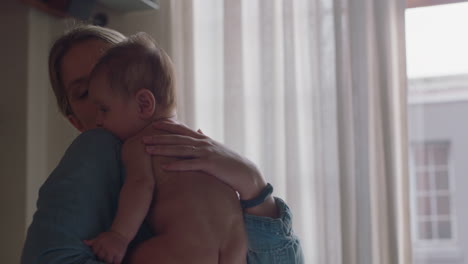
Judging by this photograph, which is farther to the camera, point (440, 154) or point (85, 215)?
point (440, 154)

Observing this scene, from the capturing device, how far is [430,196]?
8.43 feet

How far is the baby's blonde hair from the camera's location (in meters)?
1.22

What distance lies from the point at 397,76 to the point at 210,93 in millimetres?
847

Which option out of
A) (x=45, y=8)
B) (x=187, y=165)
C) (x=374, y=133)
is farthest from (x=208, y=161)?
(x=45, y=8)

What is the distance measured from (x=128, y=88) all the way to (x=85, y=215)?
0.31m

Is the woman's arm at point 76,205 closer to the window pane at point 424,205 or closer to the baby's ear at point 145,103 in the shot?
the baby's ear at point 145,103

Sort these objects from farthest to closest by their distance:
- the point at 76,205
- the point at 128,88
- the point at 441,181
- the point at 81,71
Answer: the point at 441,181
the point at 81,71
the point at 128,88
the point at 76,205

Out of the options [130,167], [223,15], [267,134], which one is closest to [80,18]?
[223,15]

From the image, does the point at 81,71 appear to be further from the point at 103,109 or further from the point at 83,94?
the point at 103,109

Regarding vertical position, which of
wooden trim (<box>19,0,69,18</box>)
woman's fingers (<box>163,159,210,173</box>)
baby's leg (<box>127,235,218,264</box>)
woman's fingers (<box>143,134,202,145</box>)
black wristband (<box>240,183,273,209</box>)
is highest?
wooden trim (<box>19,0,69,18</box>)

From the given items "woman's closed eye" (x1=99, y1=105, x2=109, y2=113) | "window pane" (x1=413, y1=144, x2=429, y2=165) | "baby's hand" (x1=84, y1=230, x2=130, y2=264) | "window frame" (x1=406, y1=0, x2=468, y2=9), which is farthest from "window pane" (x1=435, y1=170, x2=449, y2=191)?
"baby's hand" (x1=84, y1=230, x2=130, y2=264)

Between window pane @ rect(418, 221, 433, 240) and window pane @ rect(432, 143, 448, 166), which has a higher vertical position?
window pane @ rect(432, 143, 448, 166)

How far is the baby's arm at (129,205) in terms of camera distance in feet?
3.32

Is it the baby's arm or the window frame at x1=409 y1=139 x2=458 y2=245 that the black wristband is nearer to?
the baby's arm
